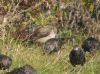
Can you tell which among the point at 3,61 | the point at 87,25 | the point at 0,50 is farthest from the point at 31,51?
the point at 87,25

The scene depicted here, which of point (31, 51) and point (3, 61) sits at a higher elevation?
point (3, 61)

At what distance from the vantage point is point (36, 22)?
9539mm

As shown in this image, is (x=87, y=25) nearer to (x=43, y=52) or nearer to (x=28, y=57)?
(x=43, y=52)

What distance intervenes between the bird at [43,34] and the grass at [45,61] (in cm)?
75

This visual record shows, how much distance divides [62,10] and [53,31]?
0.89 metres

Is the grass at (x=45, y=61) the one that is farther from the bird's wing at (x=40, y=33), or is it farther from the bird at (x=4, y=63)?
the bird's wing at (x=40, y=33)

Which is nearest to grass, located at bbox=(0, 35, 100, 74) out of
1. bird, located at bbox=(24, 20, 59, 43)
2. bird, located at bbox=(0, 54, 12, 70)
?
bird, located at bbox=(0, 54, 12, 70)

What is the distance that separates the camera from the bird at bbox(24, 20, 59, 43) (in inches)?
363

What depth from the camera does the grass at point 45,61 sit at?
705 cm

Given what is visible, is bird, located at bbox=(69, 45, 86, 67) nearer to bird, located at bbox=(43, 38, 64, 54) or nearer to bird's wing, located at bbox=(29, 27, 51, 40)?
bird, located at bbox=(43, 38, 64, 54)

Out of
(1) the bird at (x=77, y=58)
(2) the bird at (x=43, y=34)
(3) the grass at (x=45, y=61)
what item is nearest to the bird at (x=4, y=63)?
(3) the grass at (x=45, y=61)

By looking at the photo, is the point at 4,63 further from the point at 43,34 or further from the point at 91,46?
the point at 43,34

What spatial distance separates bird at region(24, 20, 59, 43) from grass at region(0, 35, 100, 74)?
29.6 inches

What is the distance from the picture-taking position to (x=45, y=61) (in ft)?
24.7
